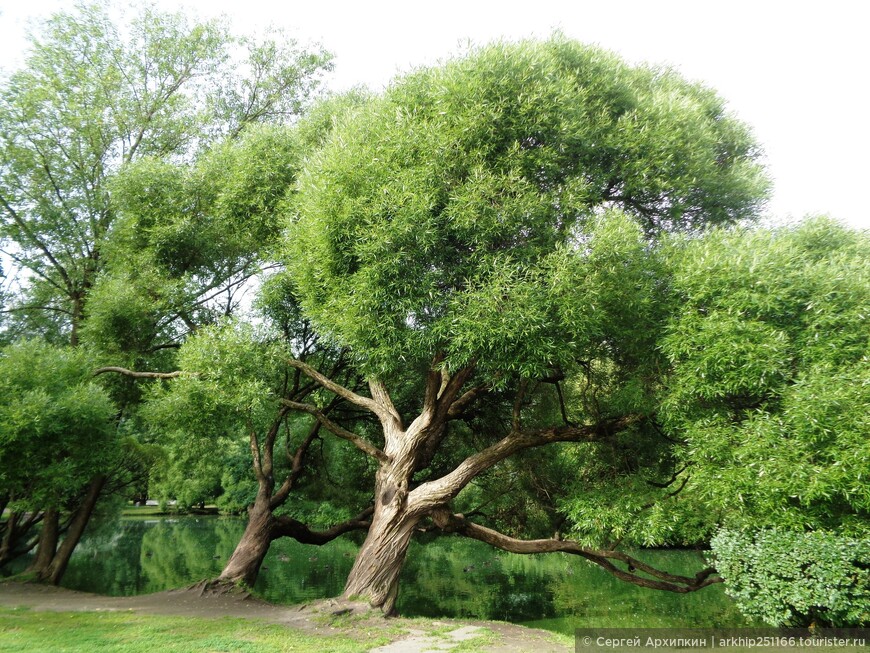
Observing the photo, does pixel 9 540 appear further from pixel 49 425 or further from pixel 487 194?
pixel 487 194

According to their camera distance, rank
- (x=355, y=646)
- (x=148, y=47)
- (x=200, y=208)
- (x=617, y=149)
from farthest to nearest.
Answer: (x=148, y=47) → (x=200, y=208) → (x=617, y=149) → (x=355, y=646)

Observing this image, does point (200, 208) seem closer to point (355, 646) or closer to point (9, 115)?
point (9, 115)

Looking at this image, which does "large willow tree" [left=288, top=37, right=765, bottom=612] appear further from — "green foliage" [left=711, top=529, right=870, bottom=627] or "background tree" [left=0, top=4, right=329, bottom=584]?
"background tree" [left=0, top=4, right=329, bottom=584]

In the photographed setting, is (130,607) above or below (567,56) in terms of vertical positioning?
below

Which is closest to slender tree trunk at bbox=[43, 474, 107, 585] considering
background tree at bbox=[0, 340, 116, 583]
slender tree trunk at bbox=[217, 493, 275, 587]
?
background tree at bbox=[0, 340, 116, 583]

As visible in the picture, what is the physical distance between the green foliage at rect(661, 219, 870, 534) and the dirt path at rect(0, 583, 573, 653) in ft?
15.4

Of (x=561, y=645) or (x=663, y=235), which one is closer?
(x=561, y=645)

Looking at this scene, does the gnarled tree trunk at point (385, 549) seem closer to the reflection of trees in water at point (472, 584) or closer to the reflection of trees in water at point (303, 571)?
the reflection of trees in water at point (472, 584)

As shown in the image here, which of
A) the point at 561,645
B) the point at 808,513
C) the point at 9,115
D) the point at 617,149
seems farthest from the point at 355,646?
the point at 9,115

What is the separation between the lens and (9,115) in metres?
17.6

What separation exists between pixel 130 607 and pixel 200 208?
11258 mm

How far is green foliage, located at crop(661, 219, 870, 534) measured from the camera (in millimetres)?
8523

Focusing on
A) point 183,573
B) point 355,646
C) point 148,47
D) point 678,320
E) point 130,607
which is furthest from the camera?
point 183,573

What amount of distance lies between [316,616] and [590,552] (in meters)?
6.71
